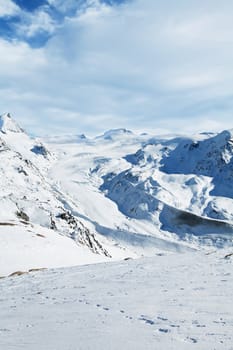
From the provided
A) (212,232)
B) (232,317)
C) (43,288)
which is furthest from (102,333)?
(212,232)

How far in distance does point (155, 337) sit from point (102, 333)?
145 cm

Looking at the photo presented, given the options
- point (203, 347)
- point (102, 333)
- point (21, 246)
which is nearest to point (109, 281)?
point (102, 333)

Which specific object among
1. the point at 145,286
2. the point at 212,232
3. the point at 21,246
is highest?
the point at 145,286

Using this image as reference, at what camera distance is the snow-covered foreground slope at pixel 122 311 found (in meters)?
10.7

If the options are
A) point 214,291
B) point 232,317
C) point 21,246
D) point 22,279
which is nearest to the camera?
point 232,317

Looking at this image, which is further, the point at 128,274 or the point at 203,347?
the point at 128,274

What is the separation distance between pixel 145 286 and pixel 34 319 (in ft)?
18.7

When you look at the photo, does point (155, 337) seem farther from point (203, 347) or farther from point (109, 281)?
point (109, 281)

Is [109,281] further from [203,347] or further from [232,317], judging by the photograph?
[203,347]

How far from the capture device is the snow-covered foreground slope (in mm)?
10680

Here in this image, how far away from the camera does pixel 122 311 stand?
44.4ft

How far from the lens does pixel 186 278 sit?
754 inches

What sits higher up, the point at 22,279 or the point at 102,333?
the point at 102,333

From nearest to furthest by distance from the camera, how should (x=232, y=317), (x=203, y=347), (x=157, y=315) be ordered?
1. (x=203, y=347)
2. (x=232, y=317)
3. (x=157, y=315)
